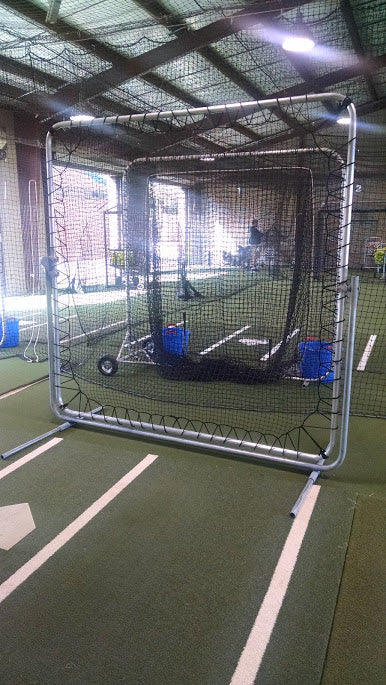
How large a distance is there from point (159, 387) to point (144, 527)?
7.78ft

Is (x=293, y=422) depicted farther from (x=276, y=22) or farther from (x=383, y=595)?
(x=276, y=22)

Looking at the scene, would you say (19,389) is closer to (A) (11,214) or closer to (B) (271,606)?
(B) (271,606)

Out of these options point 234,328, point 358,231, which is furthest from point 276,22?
point 358,231

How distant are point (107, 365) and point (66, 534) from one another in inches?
108

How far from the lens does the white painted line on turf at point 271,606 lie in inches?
64.7

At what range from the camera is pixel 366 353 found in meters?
6.32

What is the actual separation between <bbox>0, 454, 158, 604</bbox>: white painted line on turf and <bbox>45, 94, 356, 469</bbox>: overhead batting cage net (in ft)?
1.80

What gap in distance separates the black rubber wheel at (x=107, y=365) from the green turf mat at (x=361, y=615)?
3135 millimetres

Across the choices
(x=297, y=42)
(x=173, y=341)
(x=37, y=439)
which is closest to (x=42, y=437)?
(x=37, y=439)

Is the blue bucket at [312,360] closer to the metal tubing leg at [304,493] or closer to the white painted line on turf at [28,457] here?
the metal tubing leg at [304,493]

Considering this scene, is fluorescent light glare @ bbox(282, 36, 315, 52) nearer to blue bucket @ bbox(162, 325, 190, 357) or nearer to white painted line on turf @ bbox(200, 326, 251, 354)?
white painted line on turf @ bbox(200, 326, 251, 354)

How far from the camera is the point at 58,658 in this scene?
1672 millimetres

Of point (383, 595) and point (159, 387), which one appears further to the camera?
point (159, 387)

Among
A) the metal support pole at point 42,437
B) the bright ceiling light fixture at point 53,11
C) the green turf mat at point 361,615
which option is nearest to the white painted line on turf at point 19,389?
the metal support pole at point 42,437
